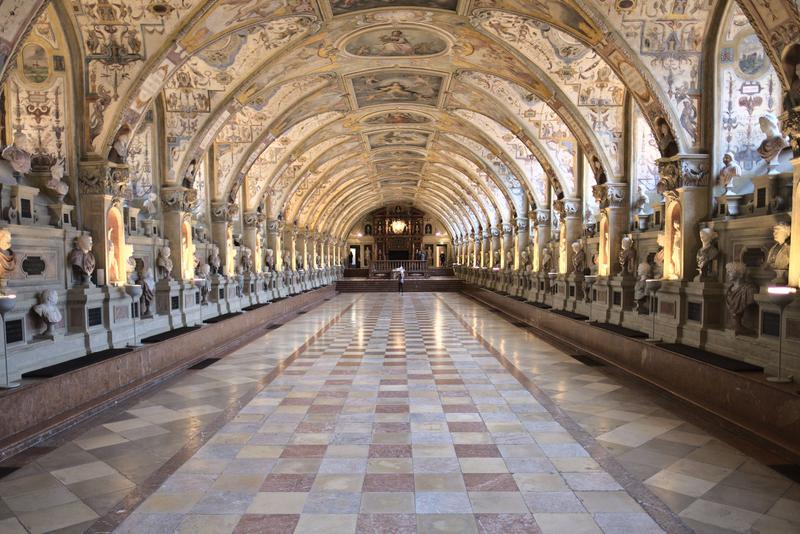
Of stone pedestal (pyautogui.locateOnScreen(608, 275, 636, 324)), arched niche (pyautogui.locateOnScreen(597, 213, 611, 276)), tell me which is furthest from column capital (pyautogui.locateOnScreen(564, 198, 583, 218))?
stone pedestal (pyautogui.locateOnScreen(608, 275, 636, 324))

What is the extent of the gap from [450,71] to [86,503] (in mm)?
13460

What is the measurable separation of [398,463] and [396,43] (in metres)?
10.9

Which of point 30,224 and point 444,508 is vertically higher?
point 30,224

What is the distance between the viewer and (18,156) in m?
7.86

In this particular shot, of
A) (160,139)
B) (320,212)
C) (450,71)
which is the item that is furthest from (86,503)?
(320,212)

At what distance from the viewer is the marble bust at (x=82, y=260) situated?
9.08m

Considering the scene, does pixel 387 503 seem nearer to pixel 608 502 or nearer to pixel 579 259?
pixel 608 502

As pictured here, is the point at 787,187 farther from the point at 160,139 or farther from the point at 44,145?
the point at 160,139

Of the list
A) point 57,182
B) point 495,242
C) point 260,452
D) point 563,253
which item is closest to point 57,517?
point 260,452

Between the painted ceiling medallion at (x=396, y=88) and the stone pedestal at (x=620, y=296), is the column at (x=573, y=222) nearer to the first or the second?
the stone pedestal at (x=620, y=296)

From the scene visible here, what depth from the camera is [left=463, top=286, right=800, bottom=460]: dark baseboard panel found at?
565 centimetres

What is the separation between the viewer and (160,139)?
13.5 metres

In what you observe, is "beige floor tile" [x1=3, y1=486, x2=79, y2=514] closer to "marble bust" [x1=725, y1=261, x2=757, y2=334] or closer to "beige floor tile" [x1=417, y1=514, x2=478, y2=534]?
"beige floor tile" [x1=417, y1=514, x2=478, y2=534]

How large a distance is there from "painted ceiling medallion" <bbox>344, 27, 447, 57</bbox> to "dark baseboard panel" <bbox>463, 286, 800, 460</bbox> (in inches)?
297
